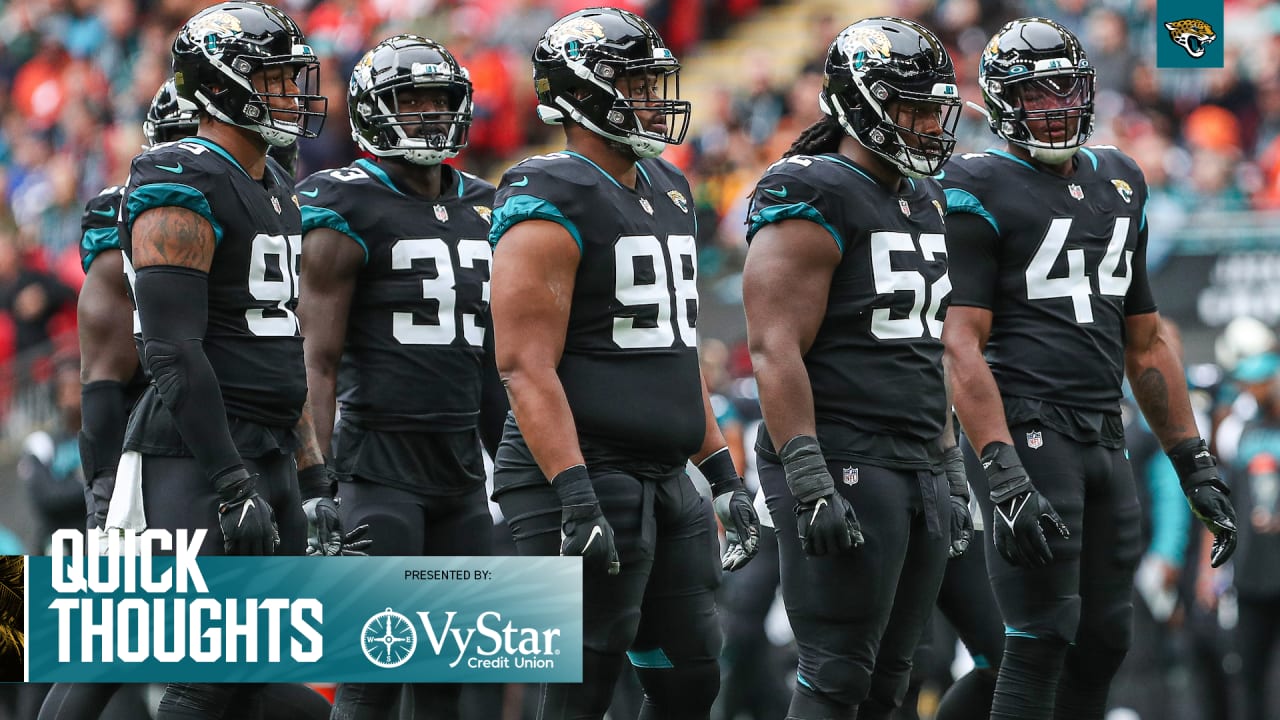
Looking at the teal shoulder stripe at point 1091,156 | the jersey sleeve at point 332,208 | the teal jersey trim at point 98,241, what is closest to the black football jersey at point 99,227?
the teal jersey trim at point 98,241

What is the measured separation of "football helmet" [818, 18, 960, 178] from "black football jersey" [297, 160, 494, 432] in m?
1.25

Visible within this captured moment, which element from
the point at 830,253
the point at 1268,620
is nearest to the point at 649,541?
the point at 830,253

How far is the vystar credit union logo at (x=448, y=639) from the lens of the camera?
4.73 meters

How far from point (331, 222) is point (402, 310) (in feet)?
1.08

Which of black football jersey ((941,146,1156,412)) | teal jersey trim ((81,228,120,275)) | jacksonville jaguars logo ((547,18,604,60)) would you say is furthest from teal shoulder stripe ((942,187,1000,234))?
teal jersey trim ((81,228,120,275))

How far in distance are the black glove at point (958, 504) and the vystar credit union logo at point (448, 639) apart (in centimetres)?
137

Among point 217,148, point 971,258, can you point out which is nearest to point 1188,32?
point 971,258

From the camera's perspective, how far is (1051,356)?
5375 millimetres

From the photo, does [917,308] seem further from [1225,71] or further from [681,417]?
[1225,71]

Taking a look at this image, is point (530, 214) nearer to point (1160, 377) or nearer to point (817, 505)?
point (817, 505)

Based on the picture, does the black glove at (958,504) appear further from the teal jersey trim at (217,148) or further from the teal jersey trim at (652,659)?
the teal jersey trim at (217,148)

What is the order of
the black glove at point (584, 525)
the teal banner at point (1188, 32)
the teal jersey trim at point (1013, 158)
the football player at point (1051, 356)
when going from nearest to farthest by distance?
the black glove at point (584, 525) < the football player at point (1051, 356) < the teal jersey trim at point (1013, 158) < the teal banner at point (1188, 32)

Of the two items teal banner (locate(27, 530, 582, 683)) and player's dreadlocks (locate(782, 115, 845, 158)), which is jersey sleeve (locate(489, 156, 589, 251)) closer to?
player's dreadlocks (locate(782, 115, 845, 158))

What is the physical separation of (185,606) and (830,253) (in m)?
1.92
